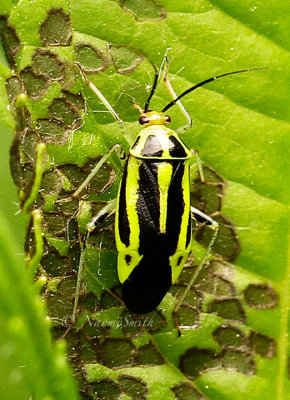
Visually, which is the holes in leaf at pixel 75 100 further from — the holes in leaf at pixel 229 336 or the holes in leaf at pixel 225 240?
the holes in leaf at pixel 229 336

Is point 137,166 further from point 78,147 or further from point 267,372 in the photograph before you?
point 267,372

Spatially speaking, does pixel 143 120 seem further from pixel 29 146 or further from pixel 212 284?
pixel 212 284

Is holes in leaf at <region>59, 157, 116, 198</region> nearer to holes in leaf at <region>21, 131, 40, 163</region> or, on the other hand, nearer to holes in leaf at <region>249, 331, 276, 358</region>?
holes in leaf at <region>21, 131, 40, 163</region>

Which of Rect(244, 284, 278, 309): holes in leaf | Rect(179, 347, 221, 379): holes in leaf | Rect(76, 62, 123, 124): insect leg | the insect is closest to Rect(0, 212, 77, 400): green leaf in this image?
the insect

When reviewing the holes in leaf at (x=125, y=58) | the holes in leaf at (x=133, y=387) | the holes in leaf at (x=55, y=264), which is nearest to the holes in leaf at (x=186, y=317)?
the holes in leaf at (x=133, y=387)

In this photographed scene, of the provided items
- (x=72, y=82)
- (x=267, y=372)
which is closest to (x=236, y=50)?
(x=72, y=82)
